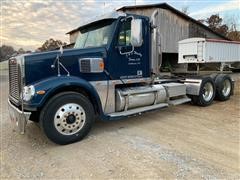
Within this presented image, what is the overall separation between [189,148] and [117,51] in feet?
8.38

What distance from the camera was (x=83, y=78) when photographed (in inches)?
193

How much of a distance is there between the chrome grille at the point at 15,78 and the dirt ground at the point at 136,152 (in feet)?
3.25

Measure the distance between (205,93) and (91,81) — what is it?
4.53 metres

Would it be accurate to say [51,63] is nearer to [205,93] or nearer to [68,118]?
[68,118]

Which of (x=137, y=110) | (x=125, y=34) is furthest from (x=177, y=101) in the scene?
(x=125, y=34)

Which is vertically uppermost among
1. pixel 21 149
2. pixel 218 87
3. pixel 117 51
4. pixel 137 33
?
pixel 137 33

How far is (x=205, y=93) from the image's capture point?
25.8 feet

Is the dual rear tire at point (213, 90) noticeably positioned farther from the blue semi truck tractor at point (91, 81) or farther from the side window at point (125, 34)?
the side window at point (125, 34)

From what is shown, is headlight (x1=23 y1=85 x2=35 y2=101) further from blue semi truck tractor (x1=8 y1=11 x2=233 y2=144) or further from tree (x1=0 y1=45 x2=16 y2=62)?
tree (x1=0 y1=45 x2=16 y2=62)

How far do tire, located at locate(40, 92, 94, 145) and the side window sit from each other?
158 centimetres

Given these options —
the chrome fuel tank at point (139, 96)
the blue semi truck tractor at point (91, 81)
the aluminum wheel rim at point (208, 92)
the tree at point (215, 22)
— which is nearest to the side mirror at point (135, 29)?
the blue semi truck tractor at point (91, 81)

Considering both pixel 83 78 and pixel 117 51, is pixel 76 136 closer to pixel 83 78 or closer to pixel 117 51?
pixel 83 78

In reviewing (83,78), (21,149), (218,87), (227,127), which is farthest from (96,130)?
(218,87)

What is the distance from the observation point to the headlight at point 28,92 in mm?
4184
